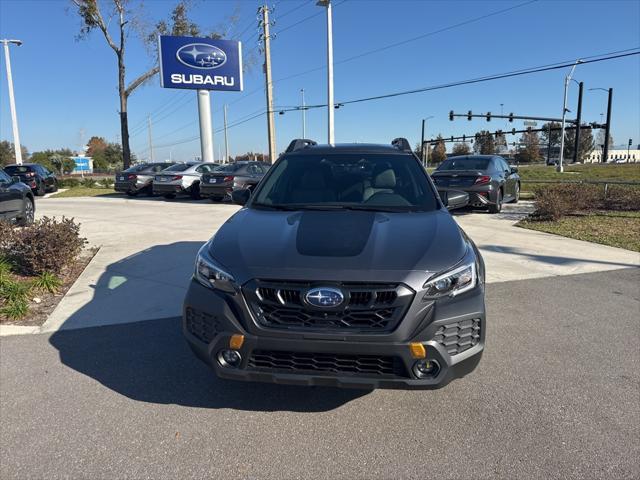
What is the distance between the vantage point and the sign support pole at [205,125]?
2570 centimetres

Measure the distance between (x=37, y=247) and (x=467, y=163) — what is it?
10.3 meters

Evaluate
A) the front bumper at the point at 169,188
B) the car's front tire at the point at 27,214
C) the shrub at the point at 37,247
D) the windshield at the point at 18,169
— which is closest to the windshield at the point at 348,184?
the shrub at the point at 37,247

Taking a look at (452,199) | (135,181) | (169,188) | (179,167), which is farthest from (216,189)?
(452,199)

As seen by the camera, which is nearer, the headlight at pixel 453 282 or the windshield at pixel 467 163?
the headlight at pixel 453 282

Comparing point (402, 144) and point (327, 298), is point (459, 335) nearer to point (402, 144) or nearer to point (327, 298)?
point (327, 298)

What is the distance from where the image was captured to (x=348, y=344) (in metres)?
2.47

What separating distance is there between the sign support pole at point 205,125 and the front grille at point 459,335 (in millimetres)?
24539

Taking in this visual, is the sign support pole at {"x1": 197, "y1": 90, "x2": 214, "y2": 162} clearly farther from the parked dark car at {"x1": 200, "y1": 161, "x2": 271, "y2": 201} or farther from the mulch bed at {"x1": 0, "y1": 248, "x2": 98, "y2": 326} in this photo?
the mulch bed at {"x1": 0, "y1": 248, "x2": 98, "y2": 326}

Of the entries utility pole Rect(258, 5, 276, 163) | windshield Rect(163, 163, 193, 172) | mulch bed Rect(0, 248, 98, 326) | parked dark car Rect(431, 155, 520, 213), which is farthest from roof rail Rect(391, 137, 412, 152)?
utility pole Rect(258, 5, 276, 163)

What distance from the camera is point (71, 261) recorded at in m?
6.45

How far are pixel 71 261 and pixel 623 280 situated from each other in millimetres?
7590

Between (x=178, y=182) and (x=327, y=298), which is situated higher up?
(x=178, y=182)

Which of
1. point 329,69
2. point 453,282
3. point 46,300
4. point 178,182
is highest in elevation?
point 329,69

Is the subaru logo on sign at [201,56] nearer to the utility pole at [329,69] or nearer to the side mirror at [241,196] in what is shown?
the utility pole at [329,69]
